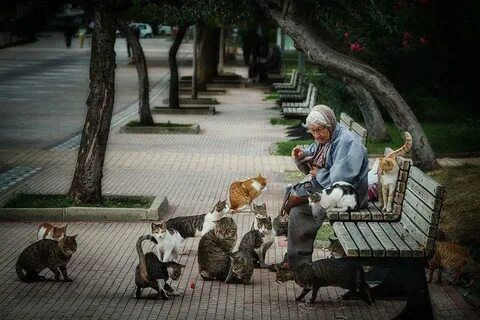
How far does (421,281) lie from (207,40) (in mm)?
29308

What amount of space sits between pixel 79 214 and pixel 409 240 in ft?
17.6

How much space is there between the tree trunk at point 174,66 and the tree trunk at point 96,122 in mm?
13224

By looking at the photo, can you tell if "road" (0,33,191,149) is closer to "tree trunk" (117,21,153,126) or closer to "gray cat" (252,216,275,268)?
"tree trunk" (117,21,153,126)

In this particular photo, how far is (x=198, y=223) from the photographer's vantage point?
1052 cm

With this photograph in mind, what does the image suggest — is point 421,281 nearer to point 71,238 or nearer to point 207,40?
point 71,238

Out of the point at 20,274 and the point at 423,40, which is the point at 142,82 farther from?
the point at 20,274

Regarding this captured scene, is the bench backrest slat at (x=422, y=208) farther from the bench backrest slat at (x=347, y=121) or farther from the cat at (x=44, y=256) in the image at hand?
the bench backrest slat at (x=347, y=121)

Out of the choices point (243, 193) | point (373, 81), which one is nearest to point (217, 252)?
point (243, 193)

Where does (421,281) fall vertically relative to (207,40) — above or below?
above

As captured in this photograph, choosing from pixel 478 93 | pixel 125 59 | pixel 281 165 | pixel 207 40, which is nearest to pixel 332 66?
pixel 281 165

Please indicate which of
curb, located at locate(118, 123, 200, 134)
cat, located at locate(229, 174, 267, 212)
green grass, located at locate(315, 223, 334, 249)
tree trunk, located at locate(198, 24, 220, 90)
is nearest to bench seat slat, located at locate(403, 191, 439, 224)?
green grass, located at locate(315, 223, 334, 249)

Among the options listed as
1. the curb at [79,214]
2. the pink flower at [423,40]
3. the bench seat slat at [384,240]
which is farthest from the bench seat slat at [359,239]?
the pink flower at [423,40]

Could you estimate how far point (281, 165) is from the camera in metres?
17.5

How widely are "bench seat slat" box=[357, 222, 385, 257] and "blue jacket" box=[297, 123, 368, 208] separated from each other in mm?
447
